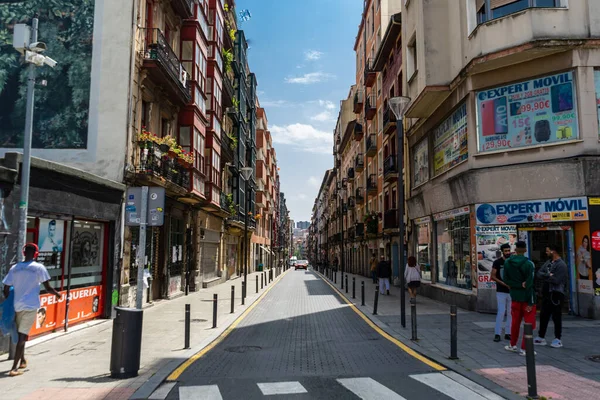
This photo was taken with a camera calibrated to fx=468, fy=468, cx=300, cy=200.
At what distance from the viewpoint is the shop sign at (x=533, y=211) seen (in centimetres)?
1311

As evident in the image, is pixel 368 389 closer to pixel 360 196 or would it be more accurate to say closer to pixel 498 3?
pixel 498 3

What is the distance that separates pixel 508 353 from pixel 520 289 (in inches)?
46.3

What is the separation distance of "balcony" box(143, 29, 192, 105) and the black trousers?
512 inches

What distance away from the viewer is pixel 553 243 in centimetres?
1391

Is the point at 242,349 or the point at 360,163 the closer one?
the point at 242,349

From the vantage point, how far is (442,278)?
18.8 m

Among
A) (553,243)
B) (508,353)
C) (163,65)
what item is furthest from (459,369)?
(163,65)

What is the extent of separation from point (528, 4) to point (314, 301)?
504 inches

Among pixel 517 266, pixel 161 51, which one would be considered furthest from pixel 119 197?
pixel 517 266

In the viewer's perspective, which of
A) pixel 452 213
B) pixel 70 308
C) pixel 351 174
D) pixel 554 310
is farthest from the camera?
pixel 351 174

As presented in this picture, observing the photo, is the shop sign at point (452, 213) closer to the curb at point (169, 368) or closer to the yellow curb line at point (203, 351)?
the yellow curb line at point (203, 351)

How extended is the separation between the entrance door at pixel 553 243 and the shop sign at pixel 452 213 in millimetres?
2181

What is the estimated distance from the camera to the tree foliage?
1412cm

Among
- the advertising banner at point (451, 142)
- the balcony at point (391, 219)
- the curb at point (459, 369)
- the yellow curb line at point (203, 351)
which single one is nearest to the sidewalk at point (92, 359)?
the yellow curb line at point (203, 351)
